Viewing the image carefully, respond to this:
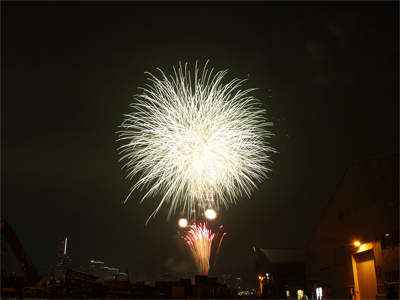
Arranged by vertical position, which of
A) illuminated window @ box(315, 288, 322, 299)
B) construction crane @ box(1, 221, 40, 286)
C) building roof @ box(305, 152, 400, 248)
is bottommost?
illuminated window @ box(315, 288, 322, 299)

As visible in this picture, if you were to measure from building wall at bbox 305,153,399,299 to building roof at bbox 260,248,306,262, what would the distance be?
19.2 meters

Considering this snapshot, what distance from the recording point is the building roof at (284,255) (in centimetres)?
5503

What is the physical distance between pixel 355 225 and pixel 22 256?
29.0m

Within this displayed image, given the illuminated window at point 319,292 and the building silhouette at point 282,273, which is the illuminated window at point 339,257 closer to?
the illuminated window at point 319,292

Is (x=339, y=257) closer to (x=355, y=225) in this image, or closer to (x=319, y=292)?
(x=355, y=225)

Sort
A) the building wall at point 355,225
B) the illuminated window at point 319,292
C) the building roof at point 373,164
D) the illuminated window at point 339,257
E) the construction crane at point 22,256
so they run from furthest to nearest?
1. the illuminated window at point 319,292
2. the construction crane at point 22,256
3. the illuminated window at point 339,257
4. the building roof at point 373,164
5. the building wall at point 355,225

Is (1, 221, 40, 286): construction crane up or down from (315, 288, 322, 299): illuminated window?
up

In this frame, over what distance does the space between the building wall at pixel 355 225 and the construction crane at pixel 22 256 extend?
27.1 metres

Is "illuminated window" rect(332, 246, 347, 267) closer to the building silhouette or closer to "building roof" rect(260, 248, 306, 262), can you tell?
the building silhouette

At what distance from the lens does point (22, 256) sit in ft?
96.9

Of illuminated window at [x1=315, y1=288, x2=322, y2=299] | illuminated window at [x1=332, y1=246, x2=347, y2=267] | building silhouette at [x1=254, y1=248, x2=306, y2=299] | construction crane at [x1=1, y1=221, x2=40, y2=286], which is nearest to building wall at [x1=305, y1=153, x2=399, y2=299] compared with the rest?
illuminated window at [x1=332, y1=246, x2=347, y2=267]

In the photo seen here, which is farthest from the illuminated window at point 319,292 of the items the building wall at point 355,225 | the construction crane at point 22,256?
the construction crane at point 22,256

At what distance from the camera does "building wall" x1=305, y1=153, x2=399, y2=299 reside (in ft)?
70.5

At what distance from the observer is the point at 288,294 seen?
46.0 metres
